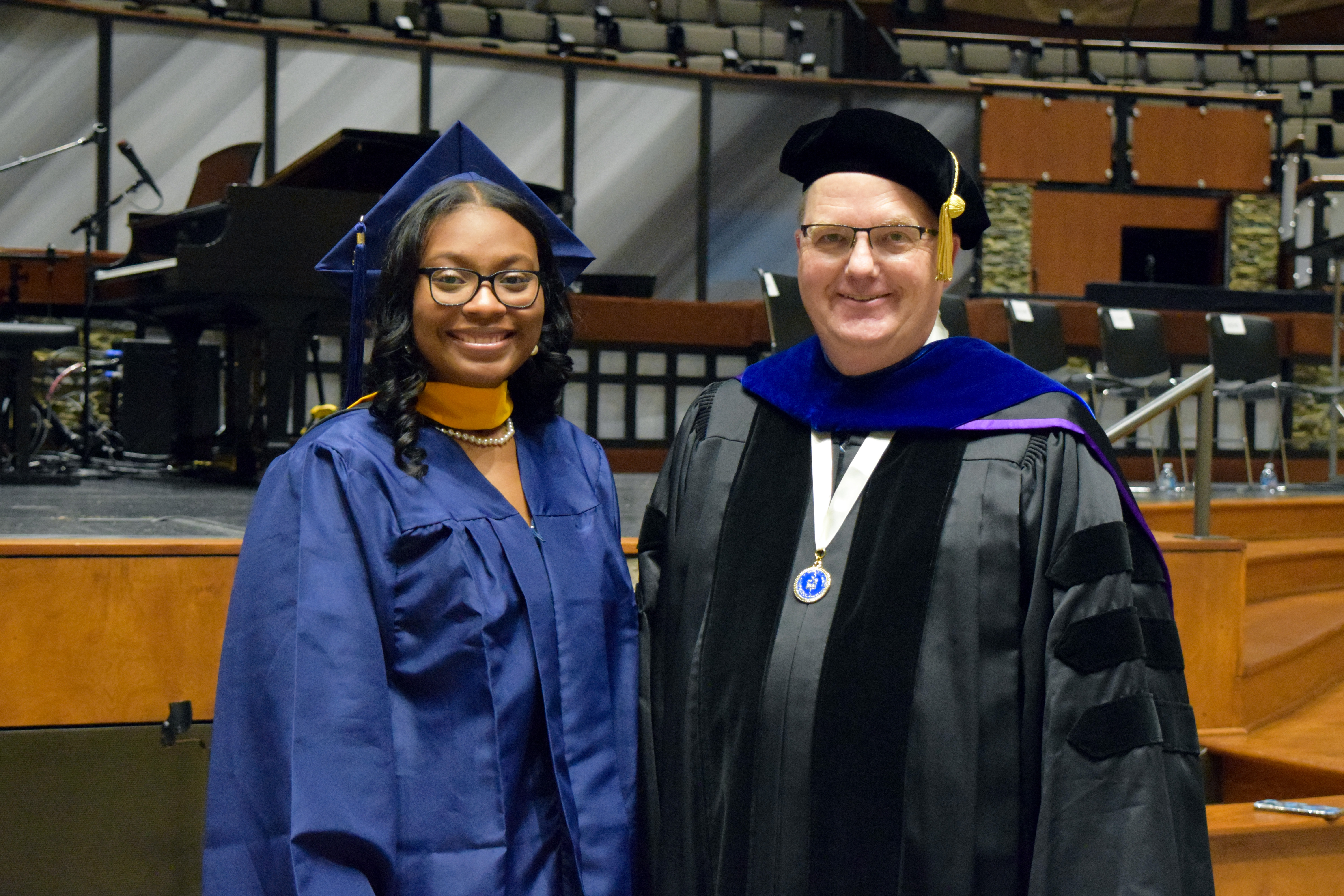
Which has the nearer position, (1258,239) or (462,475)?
(462,475)

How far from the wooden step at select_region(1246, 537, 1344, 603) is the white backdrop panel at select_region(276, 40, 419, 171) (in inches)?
256

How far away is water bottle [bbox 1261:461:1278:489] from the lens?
654 centimetres

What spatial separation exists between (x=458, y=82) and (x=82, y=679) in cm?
741

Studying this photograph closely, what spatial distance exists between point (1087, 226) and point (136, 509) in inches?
355

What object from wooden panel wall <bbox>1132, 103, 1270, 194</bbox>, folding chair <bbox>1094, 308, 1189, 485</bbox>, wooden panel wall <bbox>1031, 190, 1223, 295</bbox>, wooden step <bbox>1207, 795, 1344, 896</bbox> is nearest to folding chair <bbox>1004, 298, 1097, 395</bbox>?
folding chair <bbox>1094, 308, 1189, 485</bbox>

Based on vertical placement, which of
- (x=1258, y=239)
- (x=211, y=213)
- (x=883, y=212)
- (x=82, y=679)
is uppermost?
(x=1258, y=239)

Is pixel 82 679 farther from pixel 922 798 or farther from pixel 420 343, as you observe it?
pixel 922 798

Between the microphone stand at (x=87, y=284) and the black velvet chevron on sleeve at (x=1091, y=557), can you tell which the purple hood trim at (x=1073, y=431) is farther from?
the microphone stand at (x=87, y=284)

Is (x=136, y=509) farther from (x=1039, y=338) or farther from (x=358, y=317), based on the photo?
(x=1039, y=338)

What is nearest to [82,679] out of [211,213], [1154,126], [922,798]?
[922,798]

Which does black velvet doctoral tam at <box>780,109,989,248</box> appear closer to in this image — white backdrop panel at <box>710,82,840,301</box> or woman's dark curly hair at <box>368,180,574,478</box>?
woman's dark curly hair at <box>368,180,574,478</box>

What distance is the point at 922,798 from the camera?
55.7 inches

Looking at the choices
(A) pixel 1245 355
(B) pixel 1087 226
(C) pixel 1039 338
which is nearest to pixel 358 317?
(C) pixel 1039 338

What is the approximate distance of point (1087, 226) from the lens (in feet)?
34.3
